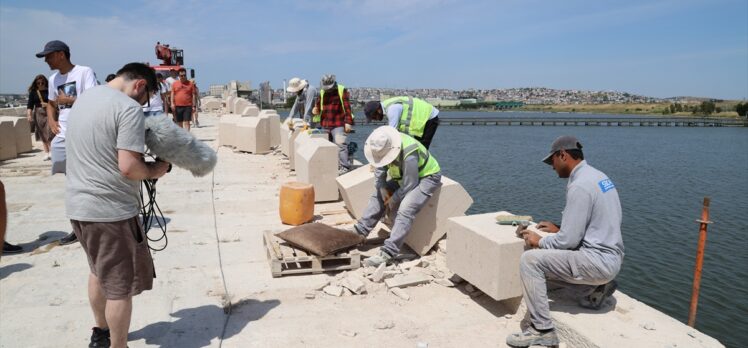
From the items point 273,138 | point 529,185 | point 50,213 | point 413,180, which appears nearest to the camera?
point 413,180

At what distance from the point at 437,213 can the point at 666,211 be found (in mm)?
12273

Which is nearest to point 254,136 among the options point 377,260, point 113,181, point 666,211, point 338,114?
point 338,114

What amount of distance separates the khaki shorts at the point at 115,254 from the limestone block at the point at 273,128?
34.8 feet

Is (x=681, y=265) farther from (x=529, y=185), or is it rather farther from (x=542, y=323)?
(x=529, y=185)

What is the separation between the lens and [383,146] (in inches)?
197

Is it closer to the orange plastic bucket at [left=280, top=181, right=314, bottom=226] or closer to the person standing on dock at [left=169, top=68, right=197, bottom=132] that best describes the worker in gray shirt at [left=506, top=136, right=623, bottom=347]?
the orange plastic bucket at [left=280, top=181, right=314, bottom=226]

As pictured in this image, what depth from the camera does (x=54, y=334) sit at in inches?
146

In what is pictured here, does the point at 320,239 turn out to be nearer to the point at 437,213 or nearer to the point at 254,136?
the point at 437,213

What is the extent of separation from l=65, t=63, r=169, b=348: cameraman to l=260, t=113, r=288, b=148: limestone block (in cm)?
1053

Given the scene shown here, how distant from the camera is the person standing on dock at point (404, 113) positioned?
6.23 metres

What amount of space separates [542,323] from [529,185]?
16.1 meters

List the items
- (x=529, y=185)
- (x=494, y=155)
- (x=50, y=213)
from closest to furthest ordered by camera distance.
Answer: (x=50, y=213)
(x=529, y=185)
(x=494, y=155)

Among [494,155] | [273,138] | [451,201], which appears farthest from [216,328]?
[494,155]

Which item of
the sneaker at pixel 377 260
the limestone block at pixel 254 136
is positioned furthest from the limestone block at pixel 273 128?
the sneaker at pixel 377 260
